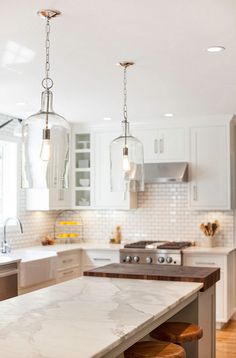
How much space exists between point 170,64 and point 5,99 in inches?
81.6

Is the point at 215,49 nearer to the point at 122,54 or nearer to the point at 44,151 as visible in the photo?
the point at 122,54

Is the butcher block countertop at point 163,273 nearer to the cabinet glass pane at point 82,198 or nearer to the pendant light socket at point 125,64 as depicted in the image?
the pendant light socket at point 125,64

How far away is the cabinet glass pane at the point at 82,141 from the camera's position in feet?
24.6

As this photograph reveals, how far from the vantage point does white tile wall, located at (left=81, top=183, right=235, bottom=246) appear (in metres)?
7.10

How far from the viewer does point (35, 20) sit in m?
3.23

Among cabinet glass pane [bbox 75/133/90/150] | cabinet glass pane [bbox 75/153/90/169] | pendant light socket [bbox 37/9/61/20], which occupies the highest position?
pendant light socket [bbox 37/9/61/20]

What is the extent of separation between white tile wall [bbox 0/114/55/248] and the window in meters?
0.11

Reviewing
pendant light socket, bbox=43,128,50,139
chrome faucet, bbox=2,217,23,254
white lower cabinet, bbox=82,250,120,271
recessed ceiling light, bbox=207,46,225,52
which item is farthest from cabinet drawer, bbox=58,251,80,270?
pendant light socket, bbox=43,128,50,139

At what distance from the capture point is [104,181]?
7324 millimetres

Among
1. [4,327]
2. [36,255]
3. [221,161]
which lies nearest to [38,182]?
[4,327]

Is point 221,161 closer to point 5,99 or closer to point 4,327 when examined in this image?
point 5,99

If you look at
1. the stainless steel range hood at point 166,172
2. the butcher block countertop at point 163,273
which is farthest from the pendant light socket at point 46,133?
the stainless steel range hood at point 166,172

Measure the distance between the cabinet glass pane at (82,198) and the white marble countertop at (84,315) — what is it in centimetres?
341

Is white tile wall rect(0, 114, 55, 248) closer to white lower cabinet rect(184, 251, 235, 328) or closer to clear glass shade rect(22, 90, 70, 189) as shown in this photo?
white lower cabinet rect(184, 251, 235, 328)
